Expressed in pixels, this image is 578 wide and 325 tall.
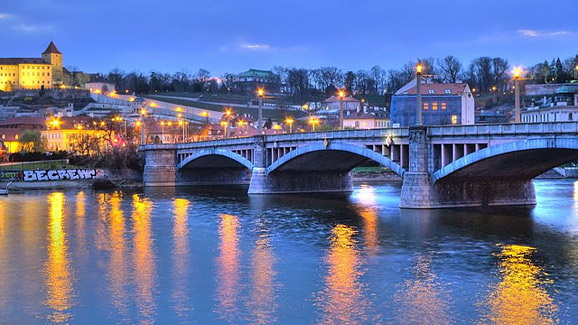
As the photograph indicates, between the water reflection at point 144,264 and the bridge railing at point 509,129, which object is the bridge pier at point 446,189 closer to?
the bridge railing at point 509,129

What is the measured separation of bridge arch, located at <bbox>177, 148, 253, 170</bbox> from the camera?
7447cm

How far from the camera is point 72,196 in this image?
7319 centimetres

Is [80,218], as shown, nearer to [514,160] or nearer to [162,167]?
[514,160]

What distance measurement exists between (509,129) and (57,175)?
2501 inches

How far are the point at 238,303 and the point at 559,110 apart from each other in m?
90.3

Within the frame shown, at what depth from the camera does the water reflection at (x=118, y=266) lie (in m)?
25.4

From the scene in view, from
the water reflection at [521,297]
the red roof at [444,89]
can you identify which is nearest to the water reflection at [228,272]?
the water reflection at [521,297]

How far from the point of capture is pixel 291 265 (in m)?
32.2

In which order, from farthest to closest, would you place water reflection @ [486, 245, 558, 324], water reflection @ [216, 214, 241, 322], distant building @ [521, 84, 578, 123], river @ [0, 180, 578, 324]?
distant building @ [521, 84, 578, 123], water reflection @ [216, 214, 241, 322], river @ [0, 180, 578, 324], water reflection @ [486, 245, 558, 324]

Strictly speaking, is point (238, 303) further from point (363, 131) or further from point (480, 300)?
point (363, 131)

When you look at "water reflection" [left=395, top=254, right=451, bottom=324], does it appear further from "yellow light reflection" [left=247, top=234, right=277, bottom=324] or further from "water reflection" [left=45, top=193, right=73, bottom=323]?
"water reflection" [left=45, top=193, right=73, bottom=323]

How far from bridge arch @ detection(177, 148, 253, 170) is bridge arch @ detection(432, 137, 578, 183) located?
2870 centimetres

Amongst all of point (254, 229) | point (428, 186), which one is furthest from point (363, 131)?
point (254, 229)

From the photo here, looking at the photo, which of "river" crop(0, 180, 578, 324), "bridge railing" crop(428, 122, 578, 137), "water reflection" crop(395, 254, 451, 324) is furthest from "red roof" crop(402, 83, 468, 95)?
"water reflection" crop(395, 254, 451, 324)
